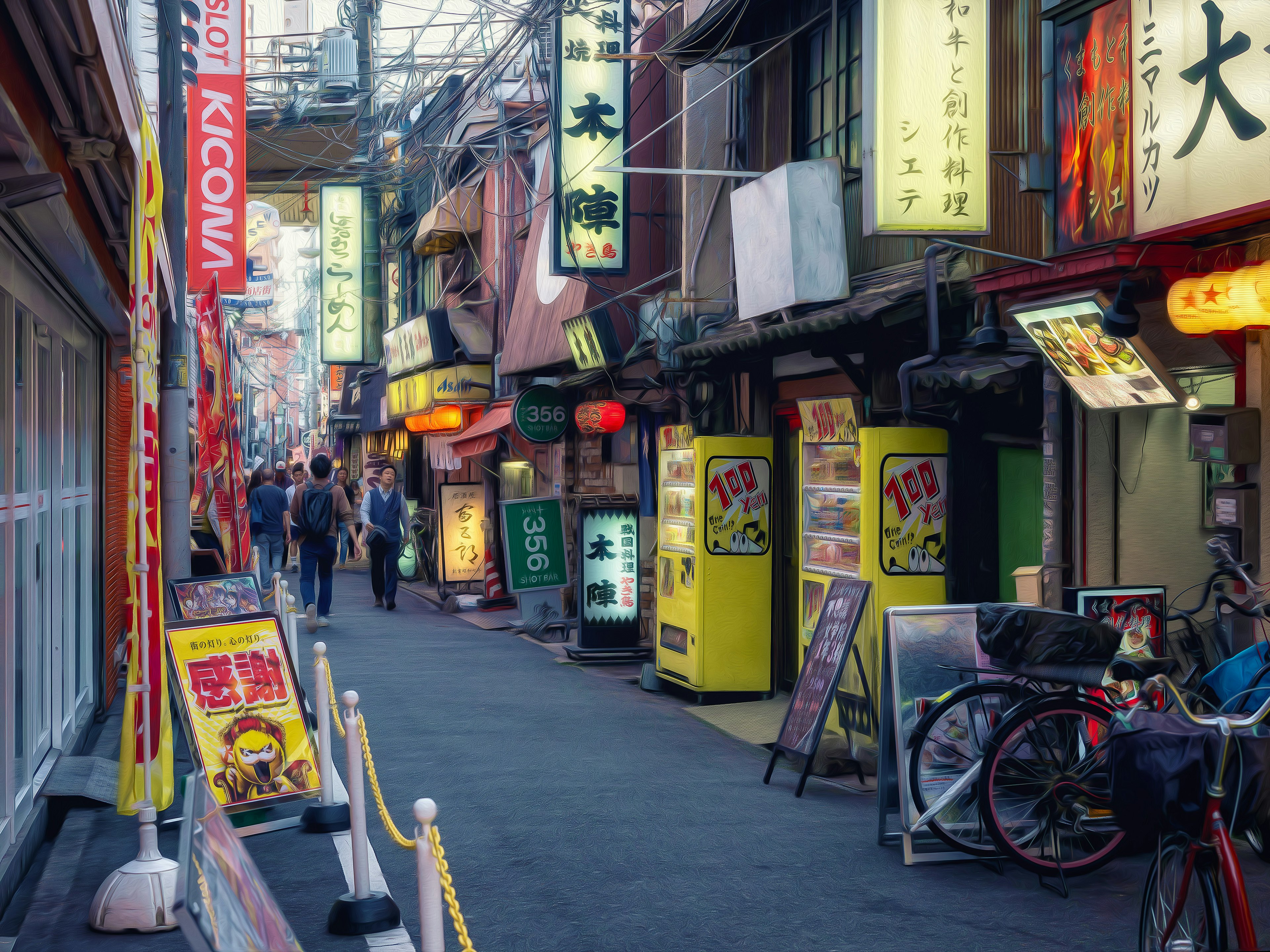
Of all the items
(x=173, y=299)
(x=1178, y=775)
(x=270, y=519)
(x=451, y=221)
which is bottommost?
(x=1178, y=775)

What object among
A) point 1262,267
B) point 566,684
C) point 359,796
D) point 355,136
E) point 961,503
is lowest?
point 566,684

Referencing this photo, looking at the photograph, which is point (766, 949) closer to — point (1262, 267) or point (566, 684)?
point (1262, 267)

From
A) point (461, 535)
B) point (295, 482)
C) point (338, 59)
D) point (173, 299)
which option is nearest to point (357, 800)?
point (173, 299)

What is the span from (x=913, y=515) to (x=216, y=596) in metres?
5.07

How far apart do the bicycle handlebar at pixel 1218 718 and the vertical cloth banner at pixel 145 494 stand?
4.16m

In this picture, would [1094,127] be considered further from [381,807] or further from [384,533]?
[384,533]

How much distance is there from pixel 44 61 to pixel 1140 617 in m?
6.02

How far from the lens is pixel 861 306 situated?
8.96 meters

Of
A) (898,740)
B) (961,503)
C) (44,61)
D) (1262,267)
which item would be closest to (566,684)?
(961,503)

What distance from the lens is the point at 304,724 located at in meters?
7.13

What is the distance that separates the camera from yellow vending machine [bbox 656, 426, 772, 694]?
37.0 feet

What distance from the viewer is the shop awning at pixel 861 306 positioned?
28.9 ft

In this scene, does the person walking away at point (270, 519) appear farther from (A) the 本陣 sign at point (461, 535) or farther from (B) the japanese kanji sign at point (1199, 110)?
(B) the japanese kanji sign at point (1199, 110)

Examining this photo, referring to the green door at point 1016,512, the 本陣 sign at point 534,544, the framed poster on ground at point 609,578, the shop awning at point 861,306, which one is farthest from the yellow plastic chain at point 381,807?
the 本陣 sign at point 534,544
